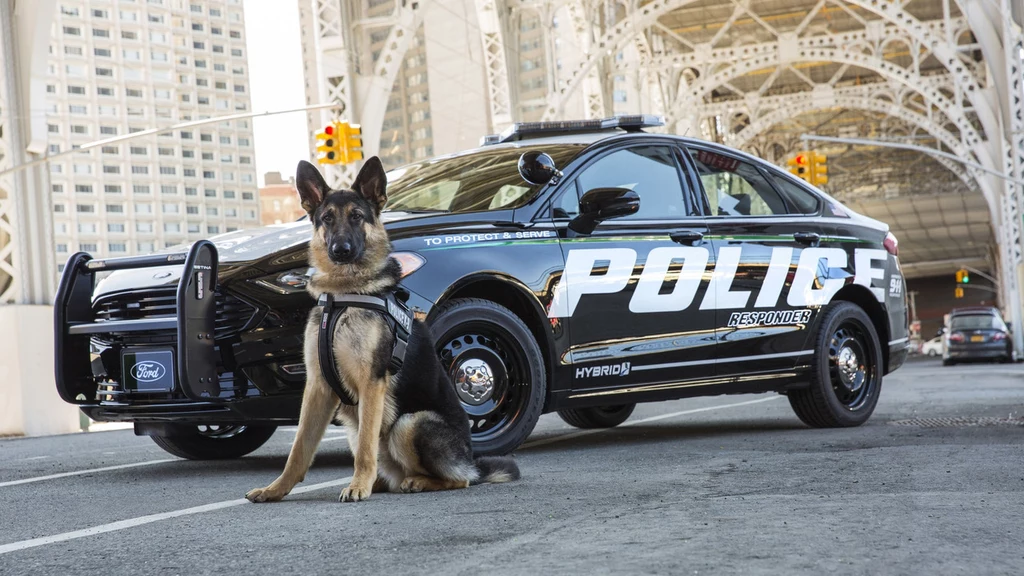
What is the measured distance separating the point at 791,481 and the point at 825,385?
302 cm

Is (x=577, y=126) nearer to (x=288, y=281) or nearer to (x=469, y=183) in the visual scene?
(x=469, y=183)

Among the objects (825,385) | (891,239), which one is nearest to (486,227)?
(825,385)

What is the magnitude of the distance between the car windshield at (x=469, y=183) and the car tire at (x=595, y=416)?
2.56 meters

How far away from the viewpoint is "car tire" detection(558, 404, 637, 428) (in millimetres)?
9242

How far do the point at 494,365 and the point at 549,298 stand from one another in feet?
1.79

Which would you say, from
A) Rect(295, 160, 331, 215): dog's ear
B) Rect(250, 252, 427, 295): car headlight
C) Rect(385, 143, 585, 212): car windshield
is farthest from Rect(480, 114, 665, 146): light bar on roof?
Rect(295, 160, 331, 215): dog's ear

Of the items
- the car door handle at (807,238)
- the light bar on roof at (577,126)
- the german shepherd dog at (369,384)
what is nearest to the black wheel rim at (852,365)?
the car door handle at (807,238)

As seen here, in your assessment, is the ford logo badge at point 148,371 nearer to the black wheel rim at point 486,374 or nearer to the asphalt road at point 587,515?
the asphalt road at point 587,515

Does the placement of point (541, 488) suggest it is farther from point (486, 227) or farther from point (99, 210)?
point (99, 210)

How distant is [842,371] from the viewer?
8.31m

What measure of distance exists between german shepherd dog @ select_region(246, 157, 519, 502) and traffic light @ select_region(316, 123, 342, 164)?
17.2 m

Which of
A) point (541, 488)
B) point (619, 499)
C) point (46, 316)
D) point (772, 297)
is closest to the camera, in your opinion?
point (619, 499)

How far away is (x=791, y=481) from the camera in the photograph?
523 centimetres

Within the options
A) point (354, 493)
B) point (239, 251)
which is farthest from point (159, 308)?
point (354, 493)
